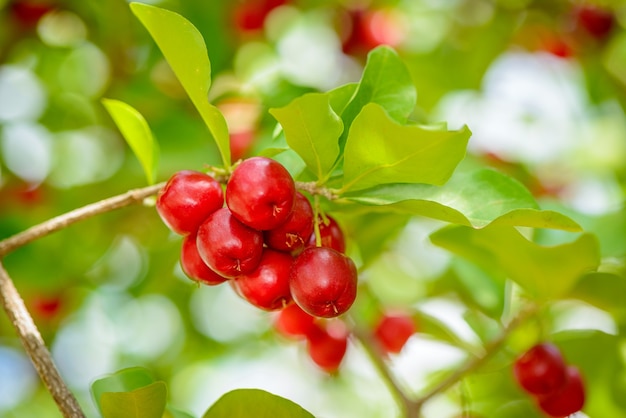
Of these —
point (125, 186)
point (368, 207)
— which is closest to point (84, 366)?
point (125, 186)

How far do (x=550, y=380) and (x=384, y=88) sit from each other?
0.84 m

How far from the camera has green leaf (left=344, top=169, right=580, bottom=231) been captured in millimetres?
1202

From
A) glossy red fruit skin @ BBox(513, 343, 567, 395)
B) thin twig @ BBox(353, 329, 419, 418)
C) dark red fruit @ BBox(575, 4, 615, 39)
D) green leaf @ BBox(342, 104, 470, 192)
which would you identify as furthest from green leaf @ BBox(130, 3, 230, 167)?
dark red fruit @ BBox(575, 4, 615, 39)

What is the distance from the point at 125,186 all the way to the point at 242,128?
44 cm

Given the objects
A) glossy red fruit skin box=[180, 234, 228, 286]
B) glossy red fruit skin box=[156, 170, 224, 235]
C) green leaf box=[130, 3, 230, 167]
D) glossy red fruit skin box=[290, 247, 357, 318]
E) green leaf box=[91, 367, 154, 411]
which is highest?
green leaf box=[130, 3, 230, 167]

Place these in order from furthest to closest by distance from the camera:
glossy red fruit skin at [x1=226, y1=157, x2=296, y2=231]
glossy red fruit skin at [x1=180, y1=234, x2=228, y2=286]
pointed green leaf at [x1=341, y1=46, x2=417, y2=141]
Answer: pointed green leaf at [x1=341, y1=46, x2=417, y2=141] → glossy red fruit skin at [x1=180, y1=234, x2=228, y2=286] → glossy red fruit skin at [x1=226, y1=157, x2=296, y2=231]

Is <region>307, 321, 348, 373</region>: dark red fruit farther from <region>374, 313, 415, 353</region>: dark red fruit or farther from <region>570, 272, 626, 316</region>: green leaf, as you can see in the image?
<region>570, 272, 626, 316</region>: green leaf

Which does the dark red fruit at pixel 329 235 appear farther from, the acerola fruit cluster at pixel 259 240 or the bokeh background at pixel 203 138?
the bokeh background at pixel 203 138

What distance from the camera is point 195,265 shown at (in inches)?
48.7

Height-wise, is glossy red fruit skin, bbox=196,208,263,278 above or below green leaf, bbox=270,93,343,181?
below

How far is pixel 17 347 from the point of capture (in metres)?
3.19

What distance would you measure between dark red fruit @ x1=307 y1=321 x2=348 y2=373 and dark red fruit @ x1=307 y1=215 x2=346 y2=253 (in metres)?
0.93

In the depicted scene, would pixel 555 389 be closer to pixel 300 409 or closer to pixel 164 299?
pixel 300 409

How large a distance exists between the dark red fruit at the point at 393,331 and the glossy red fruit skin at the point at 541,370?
56cm
